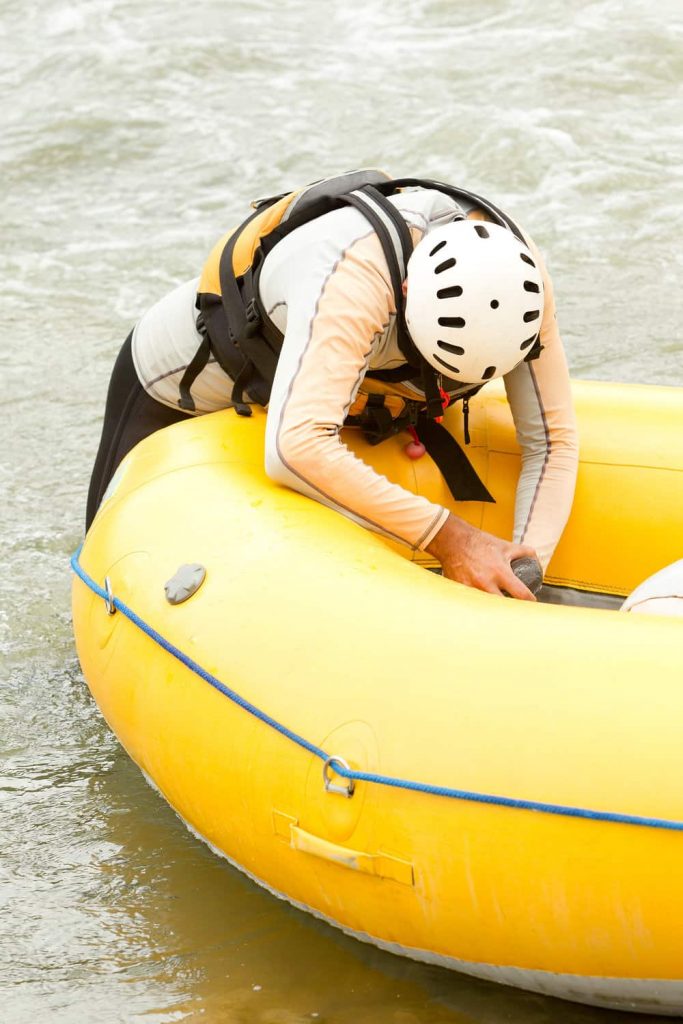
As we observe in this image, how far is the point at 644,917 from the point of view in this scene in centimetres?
188

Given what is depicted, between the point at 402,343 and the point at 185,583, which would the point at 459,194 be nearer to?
the point at 402,343

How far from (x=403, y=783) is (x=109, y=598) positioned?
82 cm

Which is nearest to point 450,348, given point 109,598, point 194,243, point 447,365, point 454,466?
point 447,365

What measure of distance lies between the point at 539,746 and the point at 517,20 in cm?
759

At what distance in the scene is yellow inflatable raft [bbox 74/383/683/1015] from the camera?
190 centimetres

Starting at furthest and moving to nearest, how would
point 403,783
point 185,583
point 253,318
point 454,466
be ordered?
point 454,466
point 253,318
point 185,583
point 403,783

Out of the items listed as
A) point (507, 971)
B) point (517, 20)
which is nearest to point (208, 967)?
point (507, 971)

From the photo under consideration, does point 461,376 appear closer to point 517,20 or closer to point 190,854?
point 190,854

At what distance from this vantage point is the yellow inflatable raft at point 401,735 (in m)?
1.90

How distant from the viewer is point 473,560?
256cm

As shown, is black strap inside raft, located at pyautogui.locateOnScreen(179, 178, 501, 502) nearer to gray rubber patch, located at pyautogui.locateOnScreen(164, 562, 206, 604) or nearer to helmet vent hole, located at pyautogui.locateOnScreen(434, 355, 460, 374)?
helmet vent hole, located at pyautogui.locateOnScreen(434, 355, 460, 374)

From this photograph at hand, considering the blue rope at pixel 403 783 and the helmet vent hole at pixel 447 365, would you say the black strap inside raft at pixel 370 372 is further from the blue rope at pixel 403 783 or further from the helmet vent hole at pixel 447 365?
Result: the blue rope at pixel 403 783

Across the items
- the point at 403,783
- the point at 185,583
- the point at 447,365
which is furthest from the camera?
the point at 447,365

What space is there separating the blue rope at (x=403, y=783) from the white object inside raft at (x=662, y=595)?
63 centimetres
